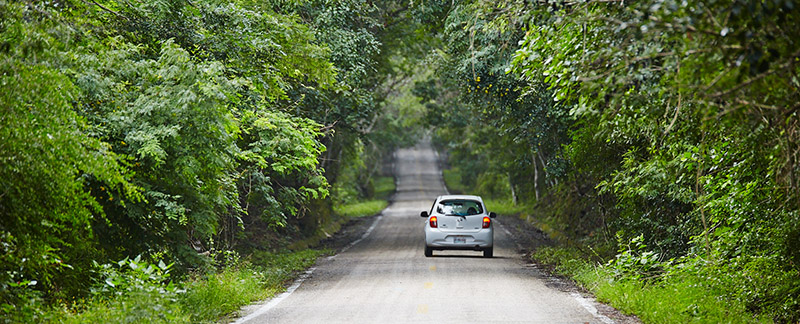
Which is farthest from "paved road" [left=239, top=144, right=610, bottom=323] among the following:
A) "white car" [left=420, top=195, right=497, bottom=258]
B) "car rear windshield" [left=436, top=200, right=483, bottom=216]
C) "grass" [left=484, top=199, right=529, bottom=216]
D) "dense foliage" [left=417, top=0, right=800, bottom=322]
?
"grass" [left=484, top=199, right=529, bottom=216]

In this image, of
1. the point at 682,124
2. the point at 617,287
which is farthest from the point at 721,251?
the point at 682,124

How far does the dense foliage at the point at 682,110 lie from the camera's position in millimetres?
6051

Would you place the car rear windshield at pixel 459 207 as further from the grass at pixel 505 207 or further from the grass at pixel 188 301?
the grass at pixel 505 207

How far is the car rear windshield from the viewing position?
2059cm

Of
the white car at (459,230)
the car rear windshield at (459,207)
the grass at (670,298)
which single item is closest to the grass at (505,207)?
the car rear windshield at (459,207)

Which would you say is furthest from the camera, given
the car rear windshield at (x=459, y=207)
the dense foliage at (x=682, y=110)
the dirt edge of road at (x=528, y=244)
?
the car rear windshield at (x=459, y=207)

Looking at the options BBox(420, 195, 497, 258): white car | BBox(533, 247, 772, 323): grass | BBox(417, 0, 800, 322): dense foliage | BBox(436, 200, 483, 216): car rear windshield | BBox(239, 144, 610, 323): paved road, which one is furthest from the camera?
BBox(436, 200, 483, 216): car rear windshield

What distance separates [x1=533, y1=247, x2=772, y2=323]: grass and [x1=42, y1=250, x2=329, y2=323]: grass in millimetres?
5302

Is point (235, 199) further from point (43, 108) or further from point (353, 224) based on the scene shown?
point (353, 224)

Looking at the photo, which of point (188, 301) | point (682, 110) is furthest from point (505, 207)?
point (682, 110)

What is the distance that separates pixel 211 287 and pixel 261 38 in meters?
4.96

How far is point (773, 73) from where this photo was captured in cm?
598

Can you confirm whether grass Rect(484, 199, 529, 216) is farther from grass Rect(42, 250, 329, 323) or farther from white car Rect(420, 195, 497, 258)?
grass Rect(42, 250, 329, 323)

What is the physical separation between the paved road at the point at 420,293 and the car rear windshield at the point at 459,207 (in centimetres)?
113
